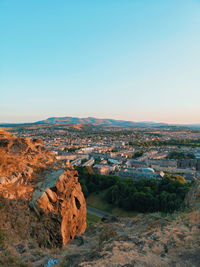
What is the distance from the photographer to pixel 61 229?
13.9 metres

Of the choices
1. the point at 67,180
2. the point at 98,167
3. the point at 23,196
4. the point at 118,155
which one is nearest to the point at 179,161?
the point at 118,155

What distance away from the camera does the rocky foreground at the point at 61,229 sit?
8172 mm

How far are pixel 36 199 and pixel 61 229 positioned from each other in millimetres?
2515

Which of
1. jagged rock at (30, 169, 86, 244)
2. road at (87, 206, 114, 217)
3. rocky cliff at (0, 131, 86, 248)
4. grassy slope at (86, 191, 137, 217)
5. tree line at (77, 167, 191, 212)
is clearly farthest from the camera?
grassy slope at (86, 191, 137, 217)

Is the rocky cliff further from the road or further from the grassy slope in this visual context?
the grassy slope

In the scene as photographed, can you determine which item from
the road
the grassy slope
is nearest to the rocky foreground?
the road

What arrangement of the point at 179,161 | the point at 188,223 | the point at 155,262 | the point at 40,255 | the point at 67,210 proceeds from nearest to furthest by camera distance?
the point at 155,262 → the point at 40,255 → the point at 188,223 → the point at 67,210 → the point at 179,161

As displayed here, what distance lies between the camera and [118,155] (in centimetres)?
9044

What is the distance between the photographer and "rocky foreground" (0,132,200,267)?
322 inches

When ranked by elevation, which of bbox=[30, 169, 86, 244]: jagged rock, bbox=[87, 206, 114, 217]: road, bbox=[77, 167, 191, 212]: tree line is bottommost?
bbox=[87, 206, 114, 217]: road

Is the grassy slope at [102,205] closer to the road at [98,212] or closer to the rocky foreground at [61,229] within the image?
the road at [98,212]

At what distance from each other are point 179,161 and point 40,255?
72.2m

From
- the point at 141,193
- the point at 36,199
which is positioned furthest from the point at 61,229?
the point at 141,193

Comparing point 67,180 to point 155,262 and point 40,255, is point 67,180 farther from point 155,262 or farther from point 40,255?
point 155,262
